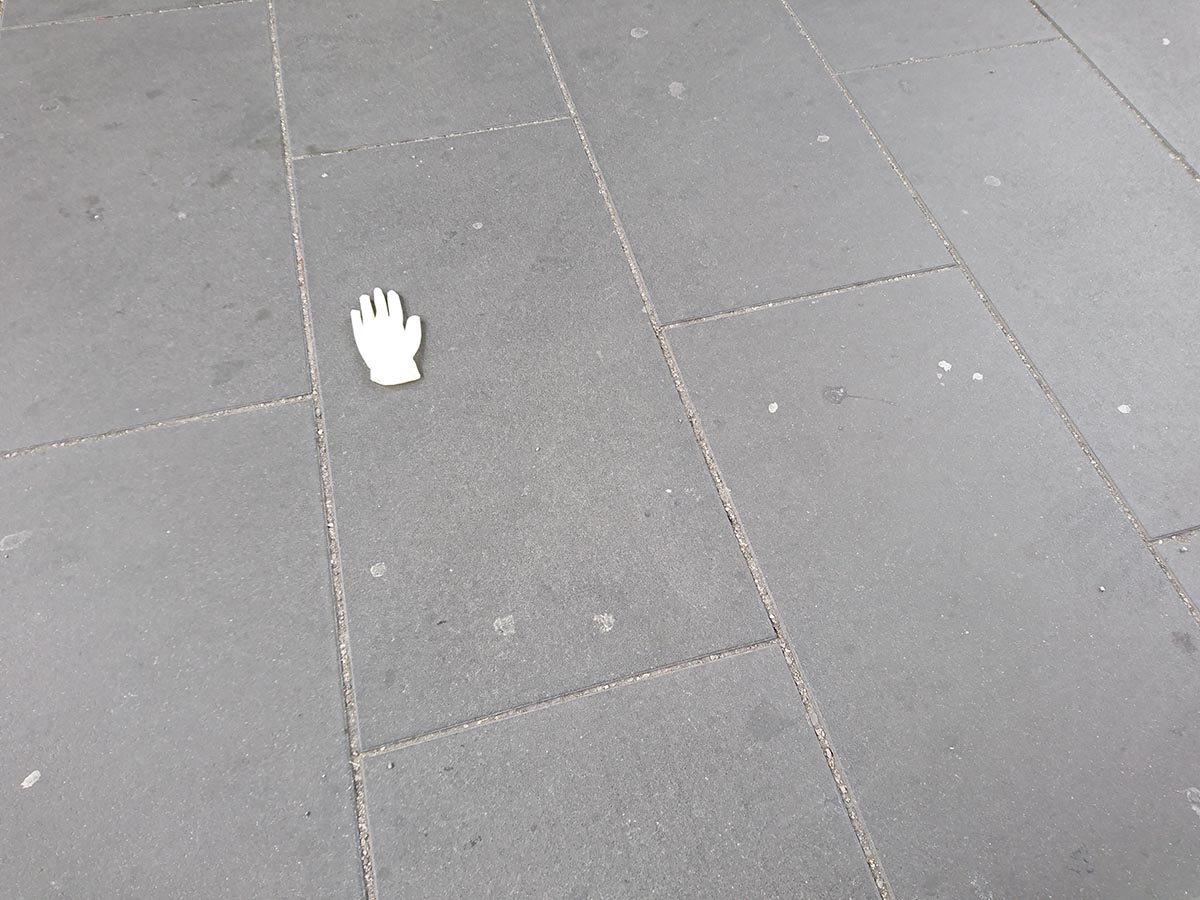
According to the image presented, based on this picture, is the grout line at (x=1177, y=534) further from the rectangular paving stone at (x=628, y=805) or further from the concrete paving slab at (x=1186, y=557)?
the rectangular paving stone at (x=628, y=805)

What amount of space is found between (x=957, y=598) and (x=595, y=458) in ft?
3.14

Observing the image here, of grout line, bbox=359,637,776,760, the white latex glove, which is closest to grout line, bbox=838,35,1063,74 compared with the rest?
the white latex glove

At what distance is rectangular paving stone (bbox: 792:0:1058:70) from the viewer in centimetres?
313

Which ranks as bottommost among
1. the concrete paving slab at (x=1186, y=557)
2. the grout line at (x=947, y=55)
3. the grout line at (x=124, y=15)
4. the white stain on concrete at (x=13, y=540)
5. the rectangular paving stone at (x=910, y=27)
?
the concrete paving slab at (x=1186, y=557)

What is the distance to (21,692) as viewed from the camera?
1.85m

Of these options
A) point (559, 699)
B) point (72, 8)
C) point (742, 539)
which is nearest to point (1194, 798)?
point (742, 539)

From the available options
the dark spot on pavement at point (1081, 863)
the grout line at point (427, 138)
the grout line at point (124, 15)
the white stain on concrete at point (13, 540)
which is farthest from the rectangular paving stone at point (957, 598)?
the grout line at point (124, 15)

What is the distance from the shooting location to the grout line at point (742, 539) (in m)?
1.78

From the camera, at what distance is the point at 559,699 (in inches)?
74.5

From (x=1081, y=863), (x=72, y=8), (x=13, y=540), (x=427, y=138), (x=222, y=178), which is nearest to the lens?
(x=1081, y=863)

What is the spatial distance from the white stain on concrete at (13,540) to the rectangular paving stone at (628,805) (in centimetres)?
105

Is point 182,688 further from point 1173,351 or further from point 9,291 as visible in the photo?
point 1173,351

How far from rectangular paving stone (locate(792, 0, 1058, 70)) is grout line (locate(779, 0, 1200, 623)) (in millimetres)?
82

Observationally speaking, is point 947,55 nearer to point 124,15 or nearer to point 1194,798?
point 1194,798
